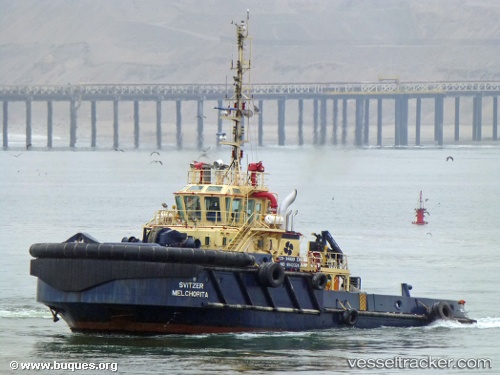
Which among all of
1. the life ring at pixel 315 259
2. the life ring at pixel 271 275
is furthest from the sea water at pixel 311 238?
the life ring at pixel 315 259

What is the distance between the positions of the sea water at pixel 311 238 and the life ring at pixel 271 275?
1.42 meters

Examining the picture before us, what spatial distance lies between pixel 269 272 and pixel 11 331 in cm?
737

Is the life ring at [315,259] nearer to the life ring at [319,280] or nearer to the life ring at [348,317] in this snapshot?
the life ring at [319,280]

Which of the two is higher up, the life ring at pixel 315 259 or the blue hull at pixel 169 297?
the life ring at pixel 315 259

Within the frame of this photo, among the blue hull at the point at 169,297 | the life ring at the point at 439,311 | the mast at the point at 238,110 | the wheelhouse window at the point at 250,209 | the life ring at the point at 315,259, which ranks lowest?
the life ring at the point at 439,311

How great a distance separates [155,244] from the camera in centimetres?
4006

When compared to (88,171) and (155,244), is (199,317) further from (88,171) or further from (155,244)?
(88,171)

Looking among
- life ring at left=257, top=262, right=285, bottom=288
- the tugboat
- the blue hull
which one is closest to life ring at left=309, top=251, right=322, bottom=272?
the tugboat

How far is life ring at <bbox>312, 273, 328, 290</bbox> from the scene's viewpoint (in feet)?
140

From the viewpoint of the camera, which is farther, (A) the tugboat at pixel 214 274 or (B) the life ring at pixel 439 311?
(B) the life ring at pixel 439 311

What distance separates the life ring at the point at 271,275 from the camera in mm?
41031

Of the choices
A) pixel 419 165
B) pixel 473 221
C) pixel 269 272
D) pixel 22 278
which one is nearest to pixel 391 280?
pixel 22 278

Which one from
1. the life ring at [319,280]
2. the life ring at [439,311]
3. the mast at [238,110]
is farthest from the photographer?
→ the life ring at [439,311]

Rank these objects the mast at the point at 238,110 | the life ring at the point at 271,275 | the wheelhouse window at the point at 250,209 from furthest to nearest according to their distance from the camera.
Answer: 1. the mast at the point at 238,110
2. the wheelhouse window at the point at 250,209
3. the life ring at the point at 271,275
